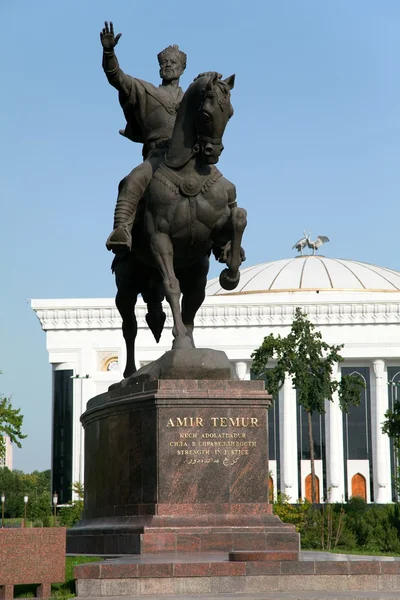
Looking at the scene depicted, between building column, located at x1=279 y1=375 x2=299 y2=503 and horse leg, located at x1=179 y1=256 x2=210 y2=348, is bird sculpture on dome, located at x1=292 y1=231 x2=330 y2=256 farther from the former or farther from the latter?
horse leg, located at x1=179 y1=256 x2=210 y2=348

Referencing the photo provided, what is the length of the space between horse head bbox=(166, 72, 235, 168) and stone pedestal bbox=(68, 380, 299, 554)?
270 cm

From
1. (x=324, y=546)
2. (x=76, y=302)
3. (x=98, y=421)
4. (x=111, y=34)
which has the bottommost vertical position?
(x=324, y=546)

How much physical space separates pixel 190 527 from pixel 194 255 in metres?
3.43

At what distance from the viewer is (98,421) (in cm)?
1431

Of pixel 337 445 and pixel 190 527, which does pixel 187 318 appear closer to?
pixel 190 527

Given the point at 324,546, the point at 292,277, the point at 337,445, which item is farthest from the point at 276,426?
the point at 324,546

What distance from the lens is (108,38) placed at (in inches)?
555

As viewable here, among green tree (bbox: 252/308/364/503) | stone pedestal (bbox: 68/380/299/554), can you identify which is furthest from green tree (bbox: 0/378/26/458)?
stone pedestal (bbox: 68/380/299/554)

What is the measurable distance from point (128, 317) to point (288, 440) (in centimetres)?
6348

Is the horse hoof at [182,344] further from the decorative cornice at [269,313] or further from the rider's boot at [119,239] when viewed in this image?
the decorative cornice at [269,313]

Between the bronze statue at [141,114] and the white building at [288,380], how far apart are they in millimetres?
61936

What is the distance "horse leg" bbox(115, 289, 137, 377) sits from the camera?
49.8 feet

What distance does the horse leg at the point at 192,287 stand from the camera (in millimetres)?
14547

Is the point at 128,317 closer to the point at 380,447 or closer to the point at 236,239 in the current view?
the point at 236,239
